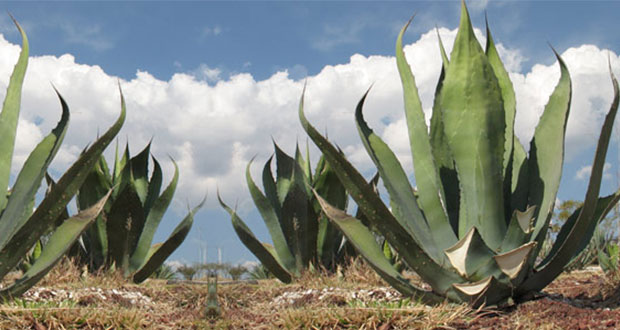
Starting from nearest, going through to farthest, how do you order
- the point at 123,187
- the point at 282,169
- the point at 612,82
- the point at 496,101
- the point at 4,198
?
the point at 612,82
the point at 496,101
the point at 4,198
the point at 123,187
the point at 282,169

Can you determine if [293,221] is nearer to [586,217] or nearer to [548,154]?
[548,154]

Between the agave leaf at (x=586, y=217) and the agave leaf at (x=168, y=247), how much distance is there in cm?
329

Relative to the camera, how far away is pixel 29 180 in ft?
11.3

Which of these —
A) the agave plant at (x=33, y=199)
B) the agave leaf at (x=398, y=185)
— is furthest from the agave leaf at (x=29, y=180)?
the agave leaf at (x=398, y=185)

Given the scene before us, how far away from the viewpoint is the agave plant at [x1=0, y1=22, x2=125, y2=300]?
3.20m

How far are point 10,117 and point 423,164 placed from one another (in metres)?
2.45

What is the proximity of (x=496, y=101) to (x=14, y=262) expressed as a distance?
9.28 ft

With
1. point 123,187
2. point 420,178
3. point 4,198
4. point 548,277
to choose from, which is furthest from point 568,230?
point 123,187

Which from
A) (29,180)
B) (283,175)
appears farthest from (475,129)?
(283,175)

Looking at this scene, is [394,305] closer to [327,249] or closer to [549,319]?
[549,319]

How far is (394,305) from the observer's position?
336 cm

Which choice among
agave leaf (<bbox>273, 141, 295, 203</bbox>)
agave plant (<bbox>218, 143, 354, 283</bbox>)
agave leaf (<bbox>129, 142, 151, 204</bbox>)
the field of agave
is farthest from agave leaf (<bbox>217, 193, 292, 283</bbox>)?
the field of agave

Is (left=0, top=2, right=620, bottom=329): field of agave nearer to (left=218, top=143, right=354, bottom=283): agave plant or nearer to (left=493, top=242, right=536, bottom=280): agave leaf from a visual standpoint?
(left=493, top=242, right=536, bottom=280): agave leaf

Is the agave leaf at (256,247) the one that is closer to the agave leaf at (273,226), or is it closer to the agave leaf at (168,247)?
the agave leaf at (273,226)
